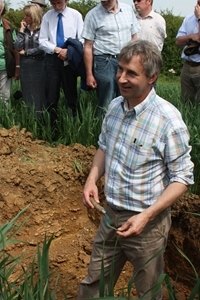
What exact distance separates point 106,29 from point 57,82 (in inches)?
28.0

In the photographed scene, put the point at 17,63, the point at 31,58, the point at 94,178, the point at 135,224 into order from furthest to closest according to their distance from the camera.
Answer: the point at 17,63 → the point at 31,58 → the point at 94,178 → the point at 135,224

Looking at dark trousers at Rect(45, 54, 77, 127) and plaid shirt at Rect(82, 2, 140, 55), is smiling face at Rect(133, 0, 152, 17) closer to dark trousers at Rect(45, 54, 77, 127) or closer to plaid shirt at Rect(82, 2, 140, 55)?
plaid shirt at Rect(82, 2, 140, 55)

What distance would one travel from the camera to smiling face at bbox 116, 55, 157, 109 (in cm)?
211

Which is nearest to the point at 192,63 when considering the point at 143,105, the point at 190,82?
the point at 190,82

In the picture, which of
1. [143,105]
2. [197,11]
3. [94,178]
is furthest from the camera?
[197,11]

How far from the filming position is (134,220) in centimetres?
208

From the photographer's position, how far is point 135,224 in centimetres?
207

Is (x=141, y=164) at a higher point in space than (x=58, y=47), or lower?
higher

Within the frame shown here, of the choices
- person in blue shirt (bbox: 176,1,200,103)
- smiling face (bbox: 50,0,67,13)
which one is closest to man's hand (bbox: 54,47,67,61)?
smiling face (bbox: 50,0,67,13)

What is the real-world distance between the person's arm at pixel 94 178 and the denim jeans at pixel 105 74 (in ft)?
6.98

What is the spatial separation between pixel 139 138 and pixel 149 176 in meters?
0.17

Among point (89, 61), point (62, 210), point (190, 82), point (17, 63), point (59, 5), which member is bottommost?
point (62, 210)

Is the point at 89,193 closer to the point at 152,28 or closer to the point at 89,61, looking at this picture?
the point at 89,61

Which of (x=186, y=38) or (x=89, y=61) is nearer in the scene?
(x=89, y=61)
